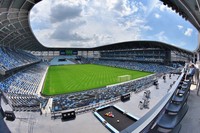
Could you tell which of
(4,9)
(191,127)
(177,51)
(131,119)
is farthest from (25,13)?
(177,51)

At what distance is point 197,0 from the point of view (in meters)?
9.46

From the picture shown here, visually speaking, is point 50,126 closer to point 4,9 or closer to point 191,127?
point 191,127

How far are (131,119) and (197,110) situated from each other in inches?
282

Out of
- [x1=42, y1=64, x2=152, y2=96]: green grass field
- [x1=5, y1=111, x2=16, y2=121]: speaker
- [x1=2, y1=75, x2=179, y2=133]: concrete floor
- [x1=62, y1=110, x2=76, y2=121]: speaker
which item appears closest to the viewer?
[x1=2, y1=75, x2=179, y2=133]: concrete floor

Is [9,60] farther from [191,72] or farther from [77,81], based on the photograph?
[191,72]

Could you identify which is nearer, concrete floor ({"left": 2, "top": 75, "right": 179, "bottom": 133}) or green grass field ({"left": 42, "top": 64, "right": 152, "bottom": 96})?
concrete floor ({"left": 2, "top": 75, "right": 179, "bottom": 133})

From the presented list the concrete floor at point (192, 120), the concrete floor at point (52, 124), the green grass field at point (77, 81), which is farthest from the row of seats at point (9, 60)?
the concrete floor at point (192, 120)

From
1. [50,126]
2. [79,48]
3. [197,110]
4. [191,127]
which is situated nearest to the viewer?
[50,126]

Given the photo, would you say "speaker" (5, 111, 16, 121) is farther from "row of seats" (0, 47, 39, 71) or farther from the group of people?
the group of people

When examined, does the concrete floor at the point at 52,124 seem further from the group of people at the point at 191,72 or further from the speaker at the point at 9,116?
the group of people at the point at 191,72

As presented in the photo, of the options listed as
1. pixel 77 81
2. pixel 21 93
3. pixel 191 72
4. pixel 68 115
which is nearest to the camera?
pixel 68 115

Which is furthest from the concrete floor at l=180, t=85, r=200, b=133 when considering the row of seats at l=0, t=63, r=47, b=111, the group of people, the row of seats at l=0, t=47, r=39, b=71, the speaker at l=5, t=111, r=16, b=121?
the row of seats at l=0, t=47, r=39, b=71

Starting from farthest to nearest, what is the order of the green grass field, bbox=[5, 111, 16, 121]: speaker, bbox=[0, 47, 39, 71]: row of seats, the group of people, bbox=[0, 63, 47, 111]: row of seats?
the green grass field, bbox=[0, 47, 39, 71]: row of seats, the group of people, bbox=[0, 63, 47, 111]: row of seats, bbox=[5, 111, 16, 121]: speaker

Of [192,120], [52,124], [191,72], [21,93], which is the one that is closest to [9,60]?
[21,93]
